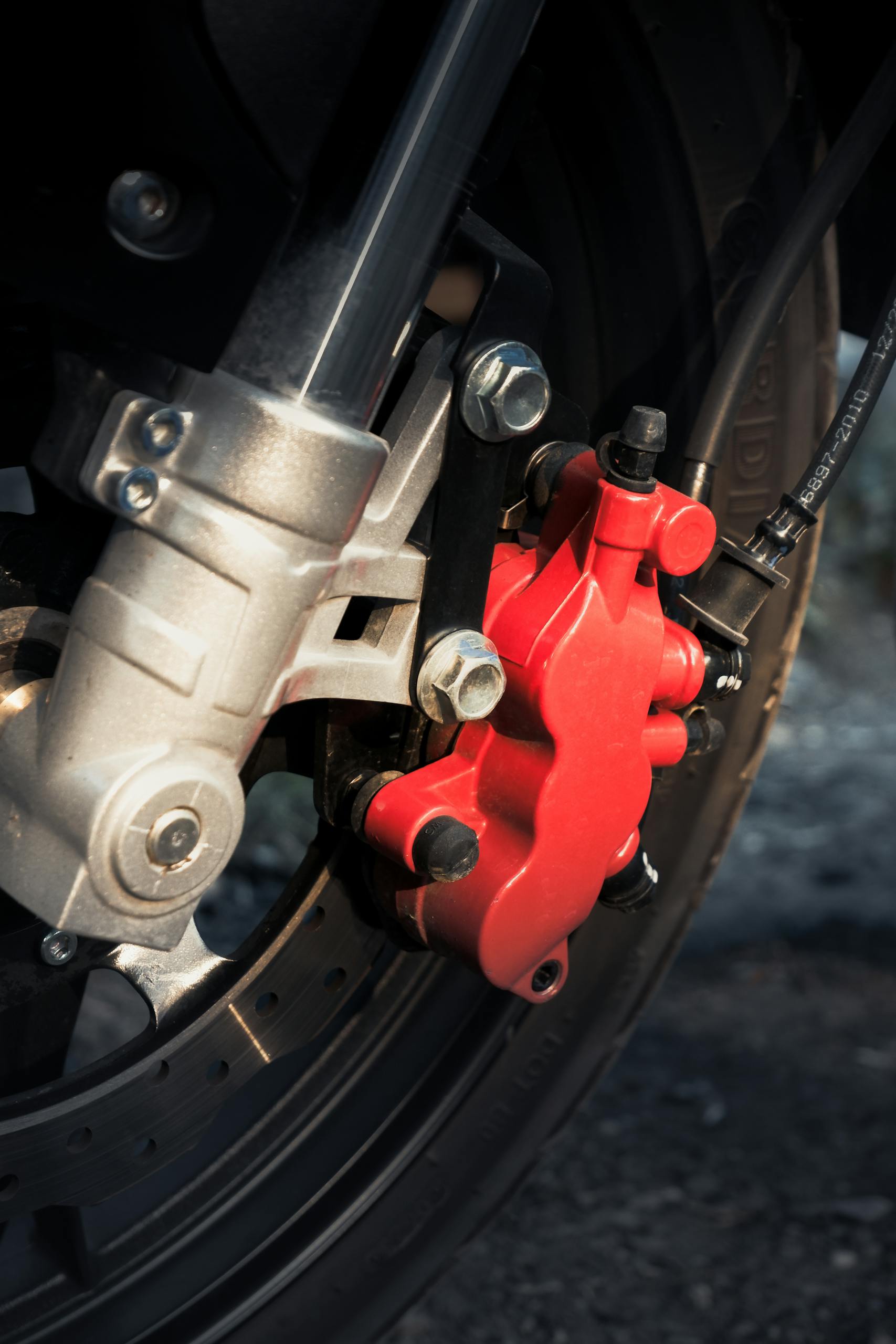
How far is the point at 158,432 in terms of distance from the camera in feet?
2.02

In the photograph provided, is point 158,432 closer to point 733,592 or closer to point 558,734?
point 558,734

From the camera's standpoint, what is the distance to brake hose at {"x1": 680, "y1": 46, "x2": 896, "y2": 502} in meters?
0.88

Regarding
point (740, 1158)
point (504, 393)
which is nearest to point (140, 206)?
point (504, 393)

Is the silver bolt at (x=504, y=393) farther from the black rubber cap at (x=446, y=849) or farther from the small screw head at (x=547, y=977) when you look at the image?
the small screw head at (x=547, y=977)

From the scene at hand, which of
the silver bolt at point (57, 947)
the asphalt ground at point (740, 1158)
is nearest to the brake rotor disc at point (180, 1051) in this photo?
the silver bolt at point (57, 947)

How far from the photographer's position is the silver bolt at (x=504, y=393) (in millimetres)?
725

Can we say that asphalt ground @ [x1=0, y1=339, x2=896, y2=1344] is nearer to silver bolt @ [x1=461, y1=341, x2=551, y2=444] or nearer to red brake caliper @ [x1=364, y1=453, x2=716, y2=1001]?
red brake caliper @ [x1=364, y1=453, x2=716, y2=1001]

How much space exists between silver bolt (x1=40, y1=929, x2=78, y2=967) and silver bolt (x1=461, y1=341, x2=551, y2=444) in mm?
427

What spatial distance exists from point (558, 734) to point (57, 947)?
0.36 meters

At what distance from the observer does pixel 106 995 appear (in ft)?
6.06

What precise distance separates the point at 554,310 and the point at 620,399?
0.28ft

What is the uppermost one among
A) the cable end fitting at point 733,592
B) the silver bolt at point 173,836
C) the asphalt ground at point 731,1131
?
→ the cable end fitting at point 733,592

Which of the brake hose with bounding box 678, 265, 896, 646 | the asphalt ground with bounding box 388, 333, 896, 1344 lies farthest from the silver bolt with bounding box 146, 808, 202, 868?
the asphalt ground with bounding box 388, 333, 896, 1344

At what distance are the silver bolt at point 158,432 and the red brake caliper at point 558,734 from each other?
0.26 metres
